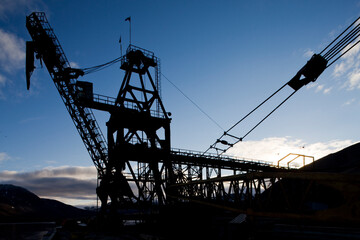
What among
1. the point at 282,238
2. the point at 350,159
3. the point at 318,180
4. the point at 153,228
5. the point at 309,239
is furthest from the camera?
the point at 350,159

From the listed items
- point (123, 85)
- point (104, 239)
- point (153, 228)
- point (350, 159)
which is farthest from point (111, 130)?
point (350, 159)

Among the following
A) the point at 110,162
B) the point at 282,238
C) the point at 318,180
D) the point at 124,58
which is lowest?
the point at 282,238

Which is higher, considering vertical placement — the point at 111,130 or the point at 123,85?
the point at 123,85

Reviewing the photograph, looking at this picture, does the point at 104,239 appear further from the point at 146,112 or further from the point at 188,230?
the point at 146,112

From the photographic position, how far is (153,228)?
24.6 meters

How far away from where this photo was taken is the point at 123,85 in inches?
1356

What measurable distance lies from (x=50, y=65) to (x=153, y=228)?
932 inches

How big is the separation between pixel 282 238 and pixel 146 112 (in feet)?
81.5

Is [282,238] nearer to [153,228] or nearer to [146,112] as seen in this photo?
[153,228]

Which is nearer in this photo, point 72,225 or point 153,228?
point 153,228

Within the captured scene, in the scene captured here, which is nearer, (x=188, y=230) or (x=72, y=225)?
(x=188, y=230)

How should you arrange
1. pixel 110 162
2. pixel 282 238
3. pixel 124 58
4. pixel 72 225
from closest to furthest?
pixel 282 238
pixel 110 162
pixel 72 225
pixel 124 58

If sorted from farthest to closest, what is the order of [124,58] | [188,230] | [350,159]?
1. [350,159]
2. [124,58]
3. [188,230]

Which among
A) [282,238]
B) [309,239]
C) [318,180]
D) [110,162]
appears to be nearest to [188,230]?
[282,238]
